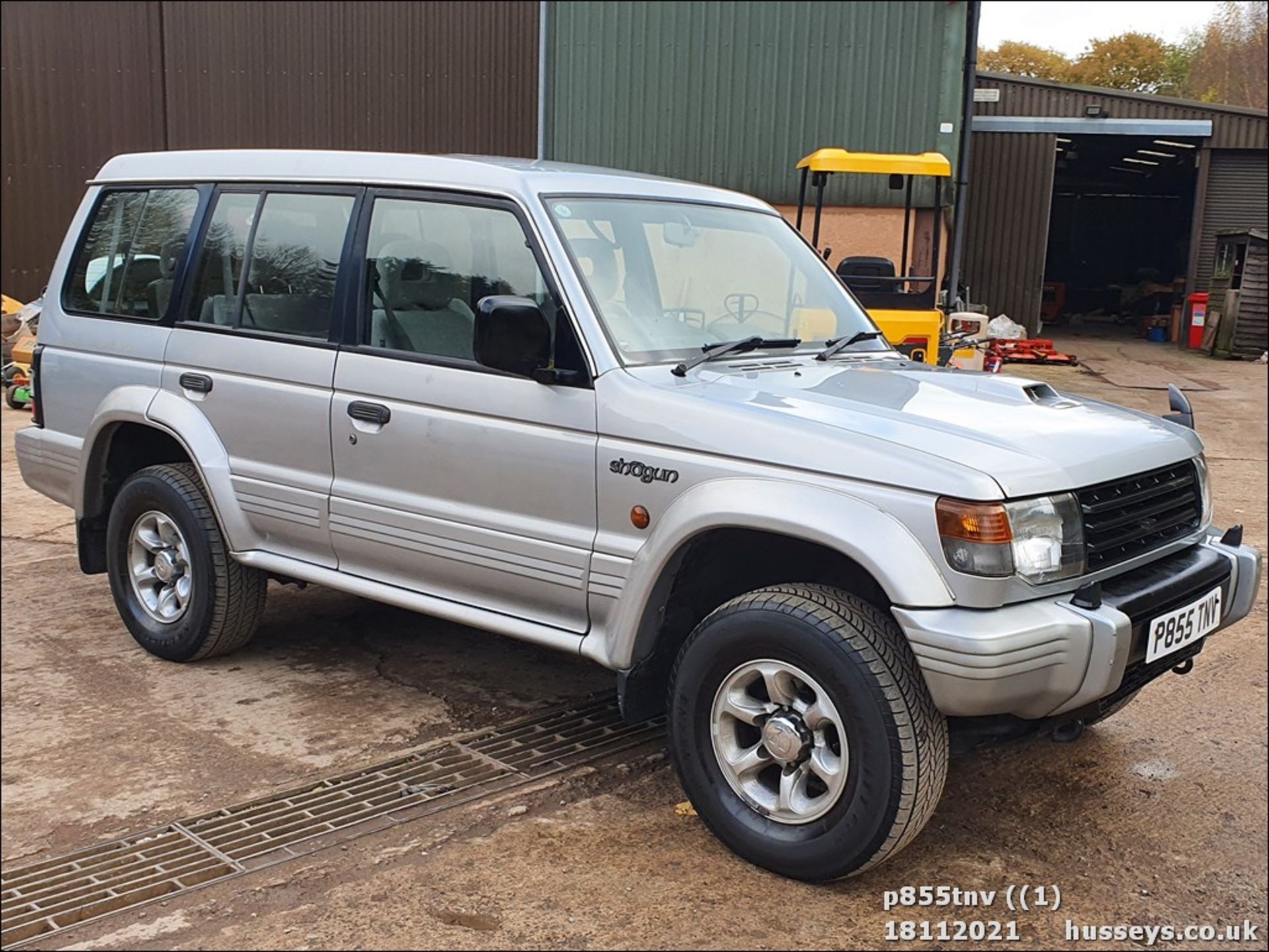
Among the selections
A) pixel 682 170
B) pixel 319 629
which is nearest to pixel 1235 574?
pixel 319 629

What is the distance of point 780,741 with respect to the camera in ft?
11.1

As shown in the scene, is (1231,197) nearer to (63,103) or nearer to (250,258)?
(63,103)

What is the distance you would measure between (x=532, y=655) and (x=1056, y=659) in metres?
2.72

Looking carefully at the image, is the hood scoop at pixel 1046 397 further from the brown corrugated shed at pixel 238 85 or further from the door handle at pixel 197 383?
the brown corrugated shed at pixel 238 85

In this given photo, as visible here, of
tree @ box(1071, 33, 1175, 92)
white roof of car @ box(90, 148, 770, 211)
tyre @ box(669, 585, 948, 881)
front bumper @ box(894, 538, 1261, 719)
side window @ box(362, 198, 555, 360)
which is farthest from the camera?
tree @ box(1071, 33, 1175, 92)

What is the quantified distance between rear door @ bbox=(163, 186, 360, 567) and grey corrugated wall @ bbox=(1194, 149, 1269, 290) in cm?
2090

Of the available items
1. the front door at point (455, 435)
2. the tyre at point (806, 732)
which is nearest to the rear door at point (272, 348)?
the front door at point (455, 435)

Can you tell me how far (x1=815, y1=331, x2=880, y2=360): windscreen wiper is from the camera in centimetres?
438

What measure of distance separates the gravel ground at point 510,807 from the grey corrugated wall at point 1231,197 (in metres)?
18.6

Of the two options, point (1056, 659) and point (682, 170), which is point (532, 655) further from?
point (682, 170)

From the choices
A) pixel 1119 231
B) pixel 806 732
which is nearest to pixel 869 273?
pixel 806 732

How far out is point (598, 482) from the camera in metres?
3.74

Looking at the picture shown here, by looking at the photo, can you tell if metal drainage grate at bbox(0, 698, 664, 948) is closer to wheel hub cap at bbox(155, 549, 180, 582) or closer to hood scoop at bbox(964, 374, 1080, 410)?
wheel hub cap at bbox(155, 549, 180, 582)

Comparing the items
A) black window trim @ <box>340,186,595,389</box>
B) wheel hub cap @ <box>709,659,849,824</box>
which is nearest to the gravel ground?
wheel hub cap @ <box>709,659,849,824</box>
